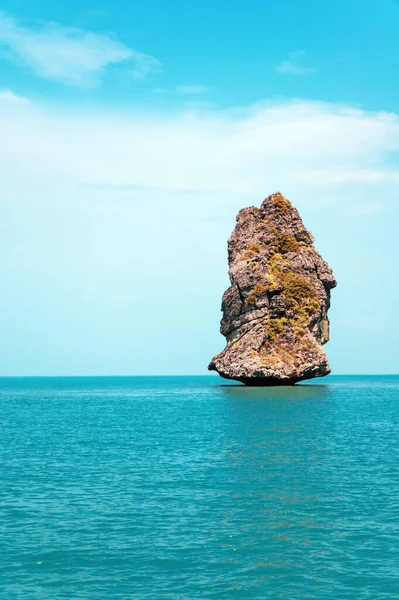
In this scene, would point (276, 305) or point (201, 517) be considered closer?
point (201, 517)

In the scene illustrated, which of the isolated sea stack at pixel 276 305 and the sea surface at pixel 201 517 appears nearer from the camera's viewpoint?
the sea surface at pixel 201 517

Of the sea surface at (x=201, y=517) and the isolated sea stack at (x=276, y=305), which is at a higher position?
the isolated sea stack at (x=276, y=305)

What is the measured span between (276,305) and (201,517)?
91.1m

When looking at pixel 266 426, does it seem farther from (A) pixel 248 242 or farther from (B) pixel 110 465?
(A) pixel 248 242

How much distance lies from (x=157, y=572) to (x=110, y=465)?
20.0m

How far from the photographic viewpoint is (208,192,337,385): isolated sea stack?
11462 cm

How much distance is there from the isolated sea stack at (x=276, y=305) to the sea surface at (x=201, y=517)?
59.3 metres

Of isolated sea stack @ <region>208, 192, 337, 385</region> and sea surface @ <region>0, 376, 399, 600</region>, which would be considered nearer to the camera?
sea surface @ <region>0, 376, 399, 600</region>

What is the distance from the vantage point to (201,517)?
91.4 feet

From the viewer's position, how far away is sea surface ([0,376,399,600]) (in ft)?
67.3

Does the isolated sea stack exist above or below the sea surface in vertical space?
above

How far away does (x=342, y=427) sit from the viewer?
61.6 metres

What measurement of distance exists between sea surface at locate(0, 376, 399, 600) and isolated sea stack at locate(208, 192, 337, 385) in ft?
194

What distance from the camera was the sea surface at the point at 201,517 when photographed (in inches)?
807
